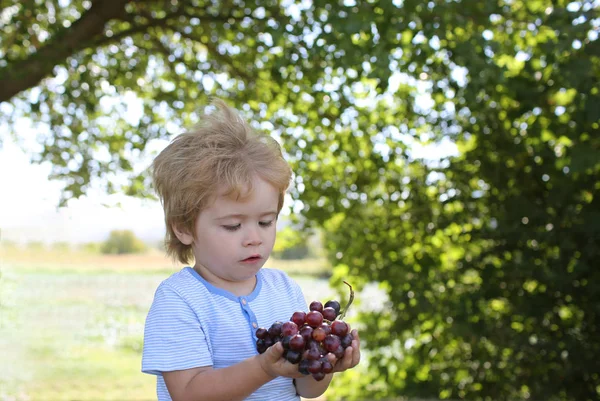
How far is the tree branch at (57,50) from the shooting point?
4.62 meters

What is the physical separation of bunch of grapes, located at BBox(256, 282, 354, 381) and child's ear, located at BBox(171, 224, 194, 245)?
0.34m

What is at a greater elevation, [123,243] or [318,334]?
[318,334]

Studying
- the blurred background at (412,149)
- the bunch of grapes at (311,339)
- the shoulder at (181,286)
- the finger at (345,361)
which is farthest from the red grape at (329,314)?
the blurred background at (412,149)

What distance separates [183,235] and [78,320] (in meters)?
10.1

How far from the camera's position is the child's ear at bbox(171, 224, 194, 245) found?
191cm

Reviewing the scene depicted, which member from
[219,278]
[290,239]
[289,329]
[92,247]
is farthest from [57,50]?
[92,247]

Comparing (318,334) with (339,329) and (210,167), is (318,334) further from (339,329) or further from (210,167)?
(210,167)

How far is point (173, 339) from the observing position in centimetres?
173

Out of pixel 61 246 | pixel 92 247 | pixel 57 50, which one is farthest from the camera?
pixel 92 247

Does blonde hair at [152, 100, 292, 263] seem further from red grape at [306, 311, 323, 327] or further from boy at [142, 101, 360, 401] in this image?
red grape at [306, 311, 323, 327]

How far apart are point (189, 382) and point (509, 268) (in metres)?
3.48

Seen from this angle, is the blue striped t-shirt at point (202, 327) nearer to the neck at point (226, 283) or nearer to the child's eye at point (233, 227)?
the neck at point (226, 283)

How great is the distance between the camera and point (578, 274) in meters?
4.56

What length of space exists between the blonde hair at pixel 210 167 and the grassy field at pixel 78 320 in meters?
6.11
